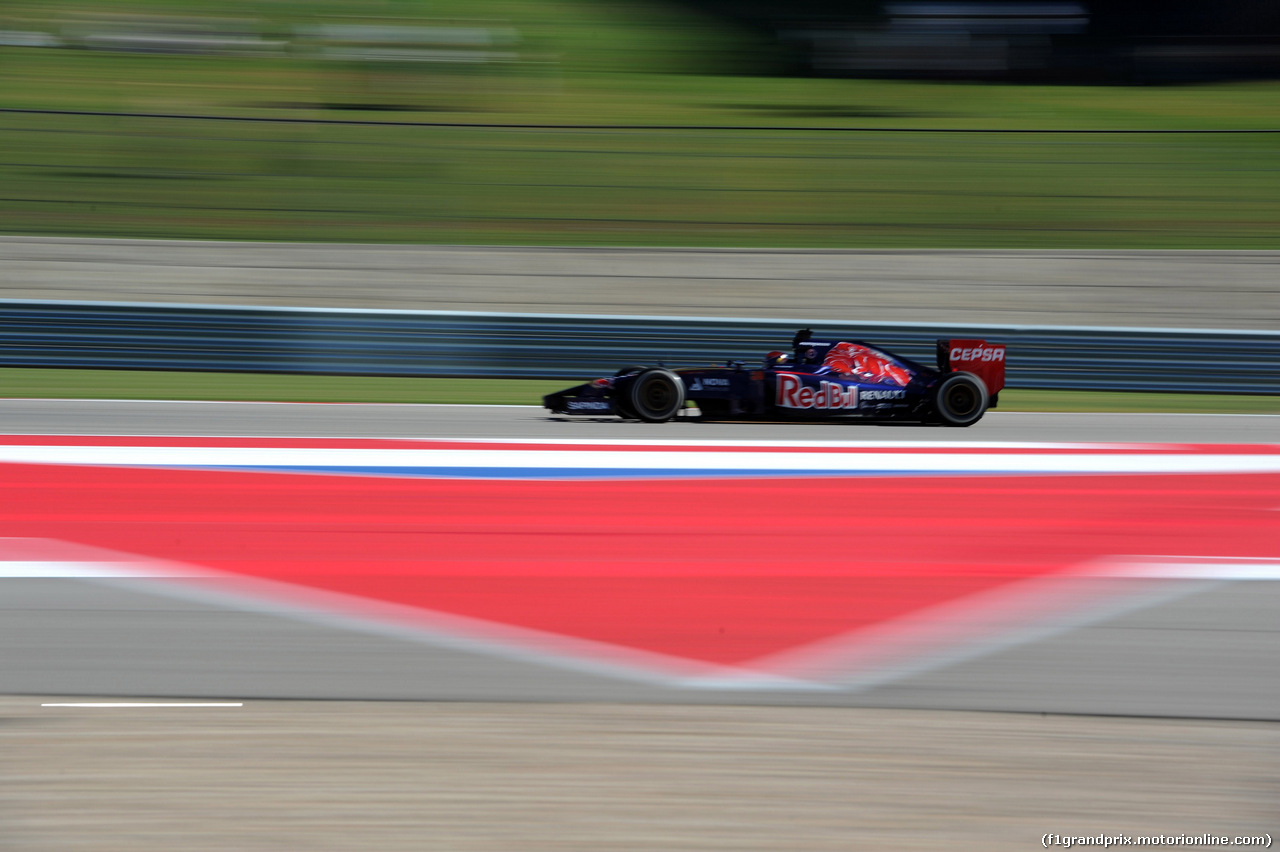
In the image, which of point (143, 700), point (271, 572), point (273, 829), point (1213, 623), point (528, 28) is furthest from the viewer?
point (528, 28)

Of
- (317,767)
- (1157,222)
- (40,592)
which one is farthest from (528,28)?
(317,767)

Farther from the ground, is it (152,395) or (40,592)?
(152,395)

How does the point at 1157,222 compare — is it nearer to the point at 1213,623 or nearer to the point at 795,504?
the point at 795,504

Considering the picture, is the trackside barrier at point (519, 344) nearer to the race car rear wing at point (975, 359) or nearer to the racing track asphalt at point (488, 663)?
the race car rear wing at point (975, 359)

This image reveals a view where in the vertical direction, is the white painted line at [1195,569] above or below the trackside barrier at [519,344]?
below

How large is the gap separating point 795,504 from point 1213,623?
2.56 metres

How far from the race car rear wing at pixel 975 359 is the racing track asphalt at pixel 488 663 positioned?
523cm

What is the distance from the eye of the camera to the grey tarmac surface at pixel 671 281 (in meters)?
14.4

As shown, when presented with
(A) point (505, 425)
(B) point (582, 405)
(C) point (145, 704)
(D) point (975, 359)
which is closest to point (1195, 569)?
(C) point (145, 704)

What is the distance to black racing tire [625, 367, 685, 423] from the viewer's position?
388 inches

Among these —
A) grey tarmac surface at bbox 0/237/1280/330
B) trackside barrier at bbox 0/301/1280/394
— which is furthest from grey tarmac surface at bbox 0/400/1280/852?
grey tarmac surface at bbox 0/237/1280/330

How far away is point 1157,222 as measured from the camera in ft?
55.6

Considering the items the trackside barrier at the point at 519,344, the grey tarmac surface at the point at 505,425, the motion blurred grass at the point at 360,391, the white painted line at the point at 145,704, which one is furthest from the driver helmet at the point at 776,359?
the white painted line at the point at 145,704

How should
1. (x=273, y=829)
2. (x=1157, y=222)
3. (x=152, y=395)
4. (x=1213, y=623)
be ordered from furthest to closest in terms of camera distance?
1. (x=1157, y=222)
2. (x=152, y=395)
3. (x=1213, y=623)
4. (x=273, y=829)
